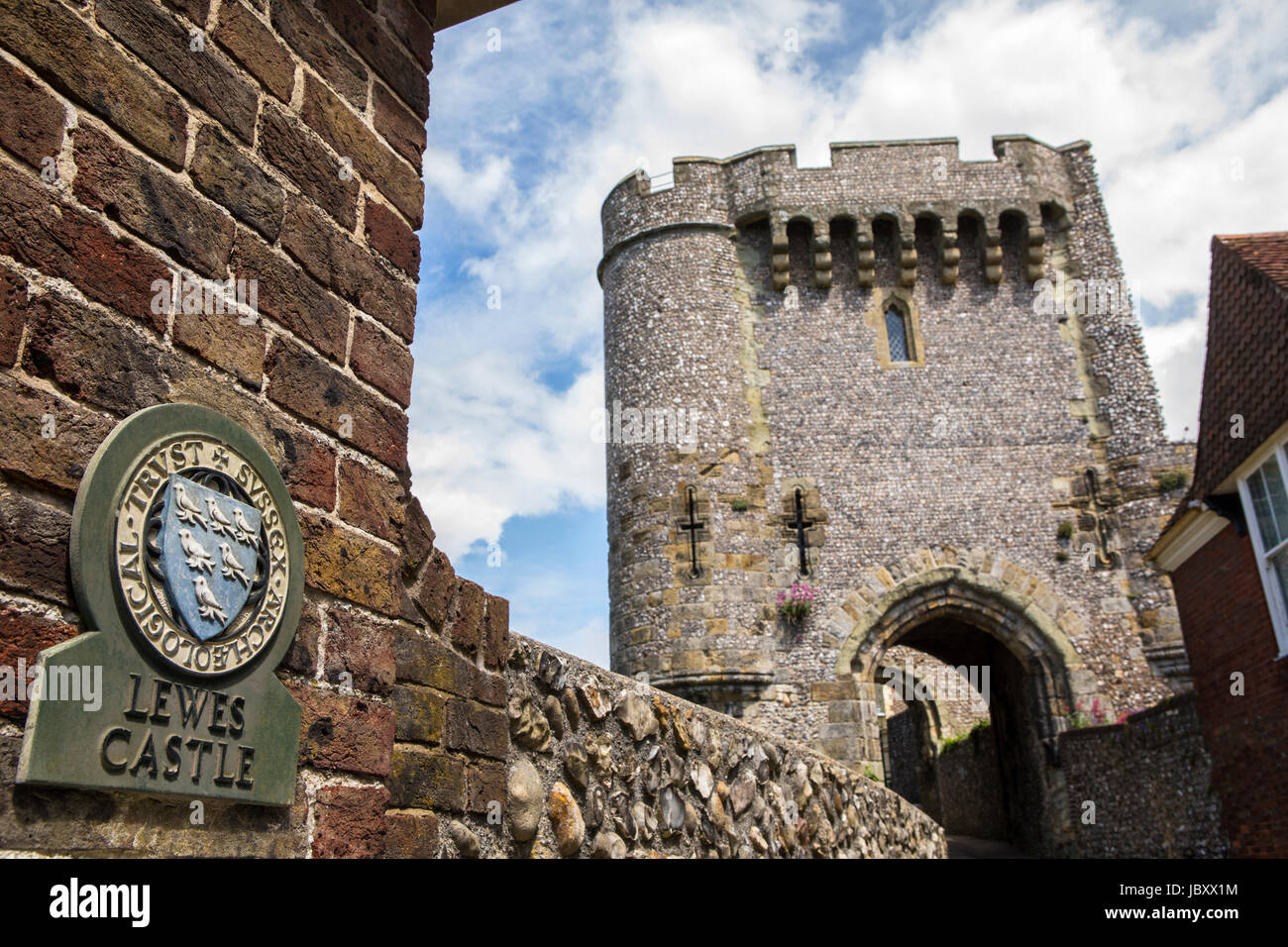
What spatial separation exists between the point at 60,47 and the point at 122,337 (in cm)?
49

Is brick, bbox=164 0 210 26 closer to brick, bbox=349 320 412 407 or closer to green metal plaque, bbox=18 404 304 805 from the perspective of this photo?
brick, bbox=349 320 412 407

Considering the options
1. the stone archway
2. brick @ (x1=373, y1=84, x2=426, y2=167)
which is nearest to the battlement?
the stone archway

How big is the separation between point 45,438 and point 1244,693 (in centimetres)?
1152

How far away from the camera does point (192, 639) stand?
1.70m

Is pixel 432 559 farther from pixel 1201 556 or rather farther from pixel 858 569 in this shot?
pixel 858 569

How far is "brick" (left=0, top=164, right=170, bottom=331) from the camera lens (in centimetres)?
155

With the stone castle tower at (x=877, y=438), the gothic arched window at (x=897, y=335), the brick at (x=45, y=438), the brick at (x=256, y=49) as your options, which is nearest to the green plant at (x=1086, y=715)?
the stone castle tower at (x=877, y=438)

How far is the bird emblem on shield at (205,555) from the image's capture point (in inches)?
66.6

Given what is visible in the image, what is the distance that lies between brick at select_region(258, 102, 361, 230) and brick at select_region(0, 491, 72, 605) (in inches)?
38.5

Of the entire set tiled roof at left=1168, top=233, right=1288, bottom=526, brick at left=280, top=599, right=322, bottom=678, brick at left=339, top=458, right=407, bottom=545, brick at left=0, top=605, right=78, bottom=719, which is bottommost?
brick at left=0, top=605, right=78, bottom=719

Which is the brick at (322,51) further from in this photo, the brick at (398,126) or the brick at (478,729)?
the brick at (478,729)

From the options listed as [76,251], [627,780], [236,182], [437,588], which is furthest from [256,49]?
[627,780]

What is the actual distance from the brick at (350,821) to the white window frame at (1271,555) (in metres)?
9.26
